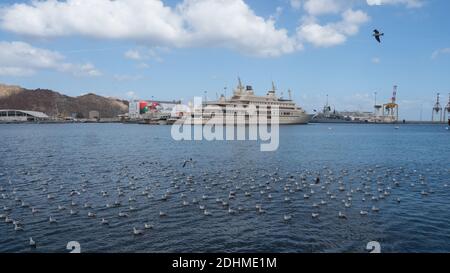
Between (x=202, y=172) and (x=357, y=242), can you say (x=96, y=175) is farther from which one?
(x=357, y=242)

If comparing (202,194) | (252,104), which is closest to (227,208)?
(202,194)

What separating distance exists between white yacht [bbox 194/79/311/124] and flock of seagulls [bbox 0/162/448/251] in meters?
114

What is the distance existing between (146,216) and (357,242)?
10597 millimetres

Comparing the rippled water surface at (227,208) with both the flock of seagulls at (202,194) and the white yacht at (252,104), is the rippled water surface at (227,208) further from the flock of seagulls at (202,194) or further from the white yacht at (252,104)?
the white yacht at (252,104)

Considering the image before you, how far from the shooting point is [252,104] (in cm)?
15112

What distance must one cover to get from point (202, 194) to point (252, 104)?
417 feet

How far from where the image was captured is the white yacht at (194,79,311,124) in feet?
490

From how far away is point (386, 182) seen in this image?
101 feet

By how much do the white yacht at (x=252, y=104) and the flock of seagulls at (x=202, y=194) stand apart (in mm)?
113572

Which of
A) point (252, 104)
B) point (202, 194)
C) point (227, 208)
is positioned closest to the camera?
point (227, 208)

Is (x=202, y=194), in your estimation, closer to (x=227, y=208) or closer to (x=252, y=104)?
(x=227, y=208)

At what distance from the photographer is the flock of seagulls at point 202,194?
20938 mm

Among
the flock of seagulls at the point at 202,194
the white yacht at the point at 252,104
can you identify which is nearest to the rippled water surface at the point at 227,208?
the flock of seagulls at the point at 202,194
